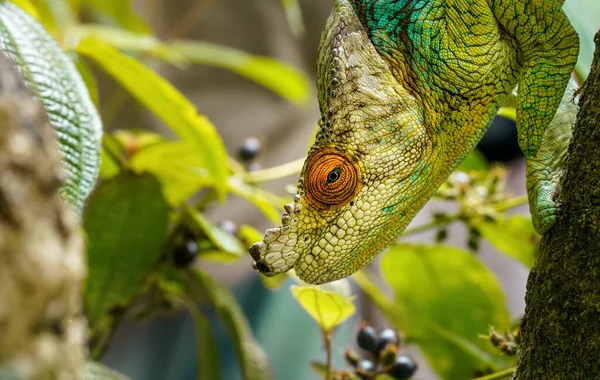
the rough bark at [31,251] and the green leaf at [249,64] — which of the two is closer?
the rough bark at [31,251]

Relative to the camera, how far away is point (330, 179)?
0.82m

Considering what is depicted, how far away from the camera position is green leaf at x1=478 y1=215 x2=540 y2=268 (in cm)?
129

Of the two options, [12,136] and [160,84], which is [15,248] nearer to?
[12,136]

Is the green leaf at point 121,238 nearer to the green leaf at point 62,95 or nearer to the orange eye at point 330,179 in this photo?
the green leaf at point 62,95

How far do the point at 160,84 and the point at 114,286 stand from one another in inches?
15.0

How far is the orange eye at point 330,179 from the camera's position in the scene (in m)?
0.82

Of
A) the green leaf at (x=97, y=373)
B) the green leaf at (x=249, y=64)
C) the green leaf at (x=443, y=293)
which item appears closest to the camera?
the green leaf at (x=97, y=373)

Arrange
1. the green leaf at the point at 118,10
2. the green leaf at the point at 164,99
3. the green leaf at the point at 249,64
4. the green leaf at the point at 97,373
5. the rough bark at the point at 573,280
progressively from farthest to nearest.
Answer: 1. the green leaf at the point at 118,10
2. the green leaf at the point at 249,64
3. the green leaf at the point at 164,99
4. the green leaf at the point at 97,373
5. the rough bark at the point at 573,280

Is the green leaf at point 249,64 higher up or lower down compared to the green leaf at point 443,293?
higher up

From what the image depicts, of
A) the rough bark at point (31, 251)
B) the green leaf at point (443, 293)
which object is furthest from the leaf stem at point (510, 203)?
the rough bark at point (31, 251)

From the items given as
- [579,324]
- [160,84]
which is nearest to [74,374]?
[579,324]

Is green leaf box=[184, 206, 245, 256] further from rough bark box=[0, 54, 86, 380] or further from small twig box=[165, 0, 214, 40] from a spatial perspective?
small twig box=[165, 0, 214, 40]

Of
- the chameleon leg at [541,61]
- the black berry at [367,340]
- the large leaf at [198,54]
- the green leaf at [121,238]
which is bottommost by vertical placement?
the green leaf at [121,238]

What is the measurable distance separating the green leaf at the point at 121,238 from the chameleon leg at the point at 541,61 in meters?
0.71
